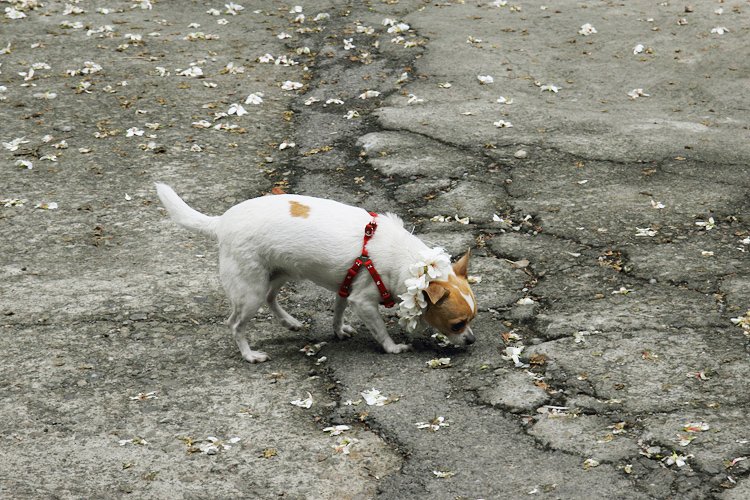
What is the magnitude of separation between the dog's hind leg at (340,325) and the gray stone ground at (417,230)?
113mm

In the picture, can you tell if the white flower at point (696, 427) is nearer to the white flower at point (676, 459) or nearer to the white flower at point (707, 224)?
the white flower at point (676, 459)

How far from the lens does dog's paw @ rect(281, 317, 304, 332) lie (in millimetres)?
4879

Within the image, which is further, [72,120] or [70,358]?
[72,120]

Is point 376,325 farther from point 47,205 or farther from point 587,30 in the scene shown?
point 587,30

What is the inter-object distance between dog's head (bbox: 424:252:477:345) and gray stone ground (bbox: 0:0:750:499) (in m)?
0.15

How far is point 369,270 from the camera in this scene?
4453 mm

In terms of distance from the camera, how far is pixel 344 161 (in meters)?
6.83

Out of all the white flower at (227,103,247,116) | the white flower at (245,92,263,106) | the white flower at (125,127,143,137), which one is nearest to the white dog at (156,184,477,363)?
the white flower at (125,127,143,137)

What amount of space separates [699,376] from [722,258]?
4.34 feet

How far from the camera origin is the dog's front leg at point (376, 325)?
14.8ft

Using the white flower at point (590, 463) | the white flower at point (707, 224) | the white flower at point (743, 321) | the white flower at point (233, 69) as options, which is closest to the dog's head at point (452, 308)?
the white flower at point (590, 463)

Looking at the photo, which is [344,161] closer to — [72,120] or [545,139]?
[545,139]

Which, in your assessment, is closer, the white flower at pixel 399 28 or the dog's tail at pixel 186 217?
the dog's tail at pixel 186 217

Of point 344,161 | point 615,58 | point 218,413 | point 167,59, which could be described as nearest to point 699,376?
point 218,413
